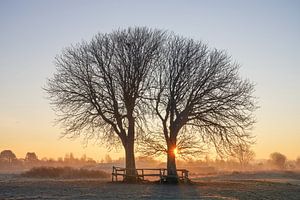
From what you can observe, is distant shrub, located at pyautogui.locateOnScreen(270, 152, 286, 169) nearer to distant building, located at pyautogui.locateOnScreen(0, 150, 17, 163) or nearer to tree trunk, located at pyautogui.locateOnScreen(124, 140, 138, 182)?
distant building, located at pyautogui.locateOnScreen(0, 150, 17, 163)

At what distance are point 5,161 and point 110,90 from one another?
155 meters

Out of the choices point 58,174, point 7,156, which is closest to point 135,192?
point 58,174

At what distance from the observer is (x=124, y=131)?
46.0 metres

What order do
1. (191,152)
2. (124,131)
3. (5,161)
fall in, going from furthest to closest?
(5,161)
(124,131)
(191,152)

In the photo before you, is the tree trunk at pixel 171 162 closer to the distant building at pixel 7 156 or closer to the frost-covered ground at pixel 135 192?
the frost-covered ground at pixel 135 192

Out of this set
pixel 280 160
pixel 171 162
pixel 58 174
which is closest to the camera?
pixel 171 162

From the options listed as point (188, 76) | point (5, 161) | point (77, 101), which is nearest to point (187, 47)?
point (188, 76)

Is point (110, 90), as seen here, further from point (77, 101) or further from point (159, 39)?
point (159, 39)

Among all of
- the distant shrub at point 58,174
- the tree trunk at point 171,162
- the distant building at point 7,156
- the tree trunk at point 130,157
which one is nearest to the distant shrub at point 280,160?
the distant building at point 7,156

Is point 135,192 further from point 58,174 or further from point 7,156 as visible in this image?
point 7,156

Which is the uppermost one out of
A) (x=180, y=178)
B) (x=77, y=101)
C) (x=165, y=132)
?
(x=77, y=101)

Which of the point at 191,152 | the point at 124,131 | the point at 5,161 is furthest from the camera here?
the point at 5,161

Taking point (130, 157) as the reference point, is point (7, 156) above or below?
above

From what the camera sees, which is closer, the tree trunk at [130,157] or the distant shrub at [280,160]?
the tree trunk at [130,157]
